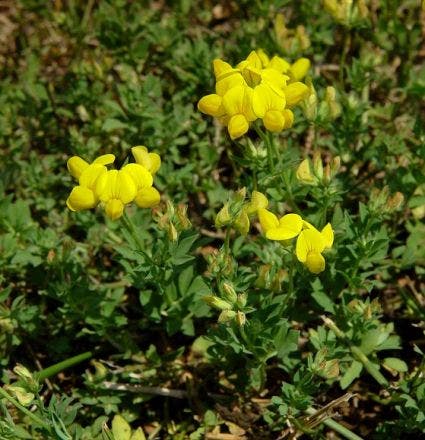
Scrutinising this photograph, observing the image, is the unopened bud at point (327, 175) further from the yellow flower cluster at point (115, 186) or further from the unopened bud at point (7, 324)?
the unopened bud at point (7, 324)

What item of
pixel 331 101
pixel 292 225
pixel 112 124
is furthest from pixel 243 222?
pixel 112 124

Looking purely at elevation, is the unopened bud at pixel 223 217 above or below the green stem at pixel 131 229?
above

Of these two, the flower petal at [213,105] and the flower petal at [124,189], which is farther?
the flower petal at [213,105]

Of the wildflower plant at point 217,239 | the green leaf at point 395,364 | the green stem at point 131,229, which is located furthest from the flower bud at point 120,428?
the green leaf at point 395,364

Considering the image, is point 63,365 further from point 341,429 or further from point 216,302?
point 341,429

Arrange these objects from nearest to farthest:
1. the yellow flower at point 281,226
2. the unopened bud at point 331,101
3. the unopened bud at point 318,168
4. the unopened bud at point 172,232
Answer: the yellow flower at point 281,226 < the unopened bud at point 172,232 < the unopened bud at point 318,168 < the unopened bud at point 331,101

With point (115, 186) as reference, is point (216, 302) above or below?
below
